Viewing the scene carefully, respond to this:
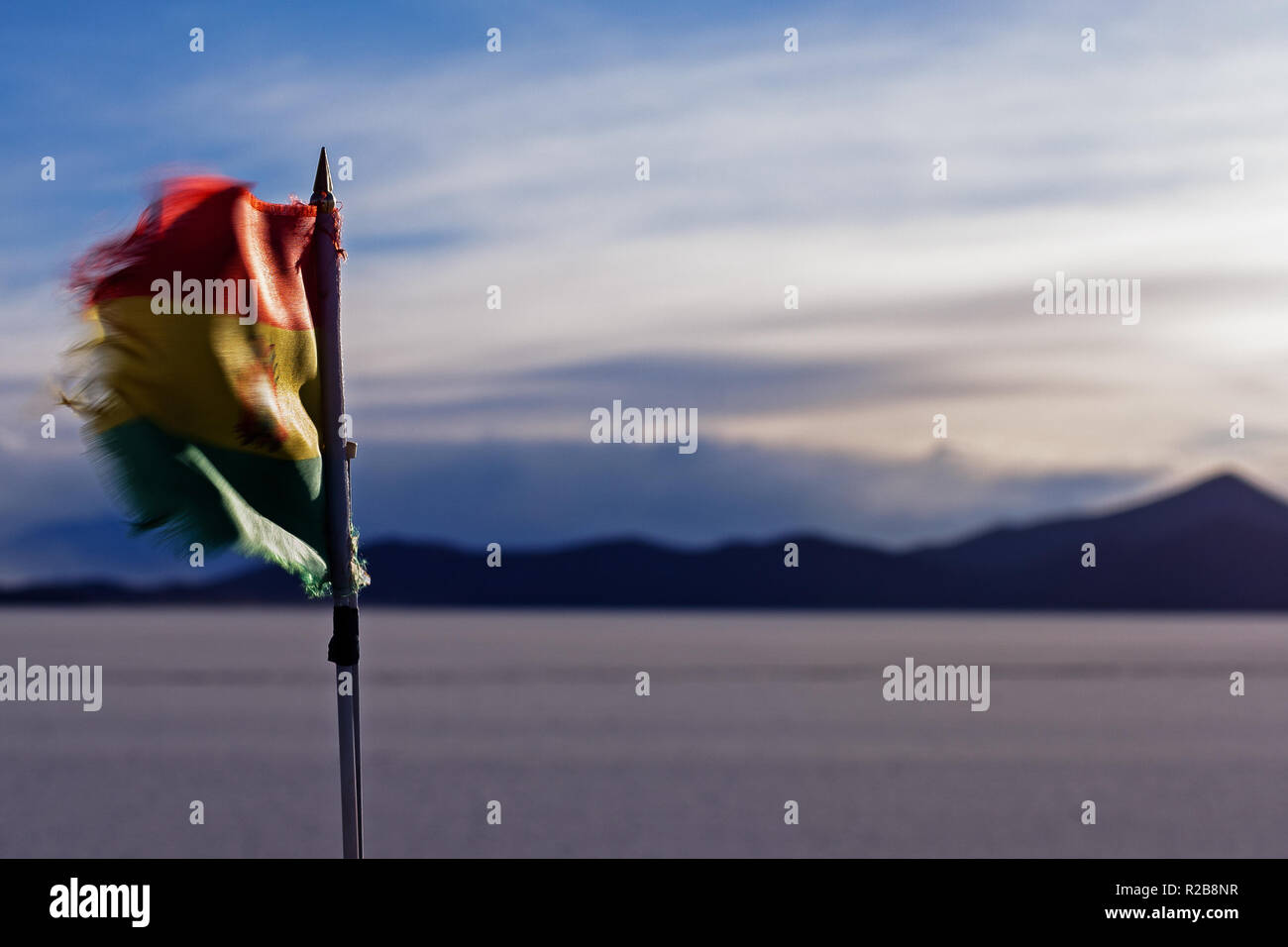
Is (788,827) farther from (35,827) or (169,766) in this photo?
(169,766)

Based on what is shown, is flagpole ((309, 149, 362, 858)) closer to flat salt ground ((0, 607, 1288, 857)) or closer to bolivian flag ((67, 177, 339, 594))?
bolivian flag ((67, 177, 339, 594))

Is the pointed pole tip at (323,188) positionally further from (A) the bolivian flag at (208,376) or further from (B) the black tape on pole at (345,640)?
(B) the black tape on pole at (345,640)

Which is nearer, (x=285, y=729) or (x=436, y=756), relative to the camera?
(x=436, y=756)

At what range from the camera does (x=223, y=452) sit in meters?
8.56

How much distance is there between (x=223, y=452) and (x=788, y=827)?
1484 inches

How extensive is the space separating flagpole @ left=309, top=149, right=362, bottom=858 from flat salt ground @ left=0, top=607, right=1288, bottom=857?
31.5 metres

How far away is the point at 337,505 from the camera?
336 inches

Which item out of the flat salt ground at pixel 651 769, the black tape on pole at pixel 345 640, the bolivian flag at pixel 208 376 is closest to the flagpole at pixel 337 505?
the black tape on pole at pixel 345 640

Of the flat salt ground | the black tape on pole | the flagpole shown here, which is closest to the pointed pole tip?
the flagpole

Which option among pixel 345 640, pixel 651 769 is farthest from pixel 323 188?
pixel 651 769

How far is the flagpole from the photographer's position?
8.09 m

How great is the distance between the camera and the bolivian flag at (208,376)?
833 centimetres
